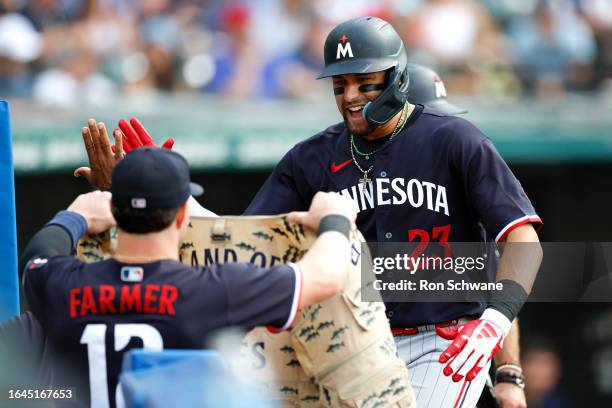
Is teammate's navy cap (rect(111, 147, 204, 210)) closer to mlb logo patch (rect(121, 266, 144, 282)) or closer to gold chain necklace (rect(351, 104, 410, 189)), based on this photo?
mlb logo patch (rect(121, 266, 144, 282))

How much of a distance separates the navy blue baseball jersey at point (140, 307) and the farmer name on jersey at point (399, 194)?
1.30 meters

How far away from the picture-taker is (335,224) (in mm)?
3230

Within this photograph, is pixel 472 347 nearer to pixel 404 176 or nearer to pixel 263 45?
pixel 404 176

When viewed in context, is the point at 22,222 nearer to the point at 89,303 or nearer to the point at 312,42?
the point at 312,42

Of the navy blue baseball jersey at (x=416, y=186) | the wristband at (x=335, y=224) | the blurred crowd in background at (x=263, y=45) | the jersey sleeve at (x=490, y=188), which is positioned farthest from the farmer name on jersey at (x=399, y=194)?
the blurred crowd in background at (x=263, y=45)

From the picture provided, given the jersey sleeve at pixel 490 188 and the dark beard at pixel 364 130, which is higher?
the dark beard at pixel 364 130

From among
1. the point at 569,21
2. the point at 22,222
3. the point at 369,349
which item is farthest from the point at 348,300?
the point at 569,21

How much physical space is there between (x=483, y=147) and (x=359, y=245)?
87cm

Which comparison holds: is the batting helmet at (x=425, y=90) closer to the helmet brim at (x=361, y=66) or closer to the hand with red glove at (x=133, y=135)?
the helmet brim at (x=361, y=66)

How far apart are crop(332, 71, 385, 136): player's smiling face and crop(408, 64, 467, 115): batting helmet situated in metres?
1.11

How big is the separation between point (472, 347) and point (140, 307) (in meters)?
1.29

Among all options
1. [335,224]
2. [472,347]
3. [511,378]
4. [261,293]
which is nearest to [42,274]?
[261,293]

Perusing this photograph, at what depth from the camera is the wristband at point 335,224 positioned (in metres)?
3.21

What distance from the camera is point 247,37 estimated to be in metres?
8.88
